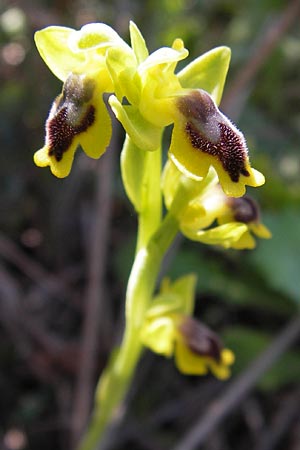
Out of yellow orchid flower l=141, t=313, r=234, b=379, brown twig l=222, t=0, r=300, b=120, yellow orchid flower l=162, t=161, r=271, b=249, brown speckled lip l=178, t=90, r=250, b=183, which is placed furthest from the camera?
brown twig l=222, t=0, r=300, b=120

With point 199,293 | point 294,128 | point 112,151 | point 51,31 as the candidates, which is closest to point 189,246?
point 199,293

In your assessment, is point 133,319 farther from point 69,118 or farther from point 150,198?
point 69,118

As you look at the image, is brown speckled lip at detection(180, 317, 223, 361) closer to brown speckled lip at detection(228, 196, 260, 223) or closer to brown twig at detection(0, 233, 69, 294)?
brown speckled lip at detection(228, 196, 260, 223)

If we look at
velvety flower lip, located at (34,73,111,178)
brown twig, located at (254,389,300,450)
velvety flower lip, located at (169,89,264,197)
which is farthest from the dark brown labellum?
brown twig, located at (254,389,300,450)

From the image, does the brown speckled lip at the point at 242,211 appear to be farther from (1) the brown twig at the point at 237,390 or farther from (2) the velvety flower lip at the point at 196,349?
(1) the brown twig at the point at 237,390

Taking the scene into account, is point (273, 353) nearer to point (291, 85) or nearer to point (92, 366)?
point (92, 366)

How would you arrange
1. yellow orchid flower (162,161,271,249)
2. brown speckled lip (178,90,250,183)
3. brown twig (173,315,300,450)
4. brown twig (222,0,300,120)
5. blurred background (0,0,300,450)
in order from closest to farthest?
brown speckled lip (178,90,250,183) → yellow orchid flower (162,161,271,249) → brown twig (173,315,300,450) → blurred background (0,0,300,450) → brown twig (222,0,300,120)

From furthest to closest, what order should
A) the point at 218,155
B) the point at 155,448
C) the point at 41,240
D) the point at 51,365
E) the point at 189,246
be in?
the point at 41,240
the point at 189,246
the point at 51,365
the point at 155,448
the point at 218,155

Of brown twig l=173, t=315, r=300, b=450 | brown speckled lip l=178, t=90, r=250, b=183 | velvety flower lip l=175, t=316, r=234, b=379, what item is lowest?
brown twig l=173, t=315, r=300, b=450
